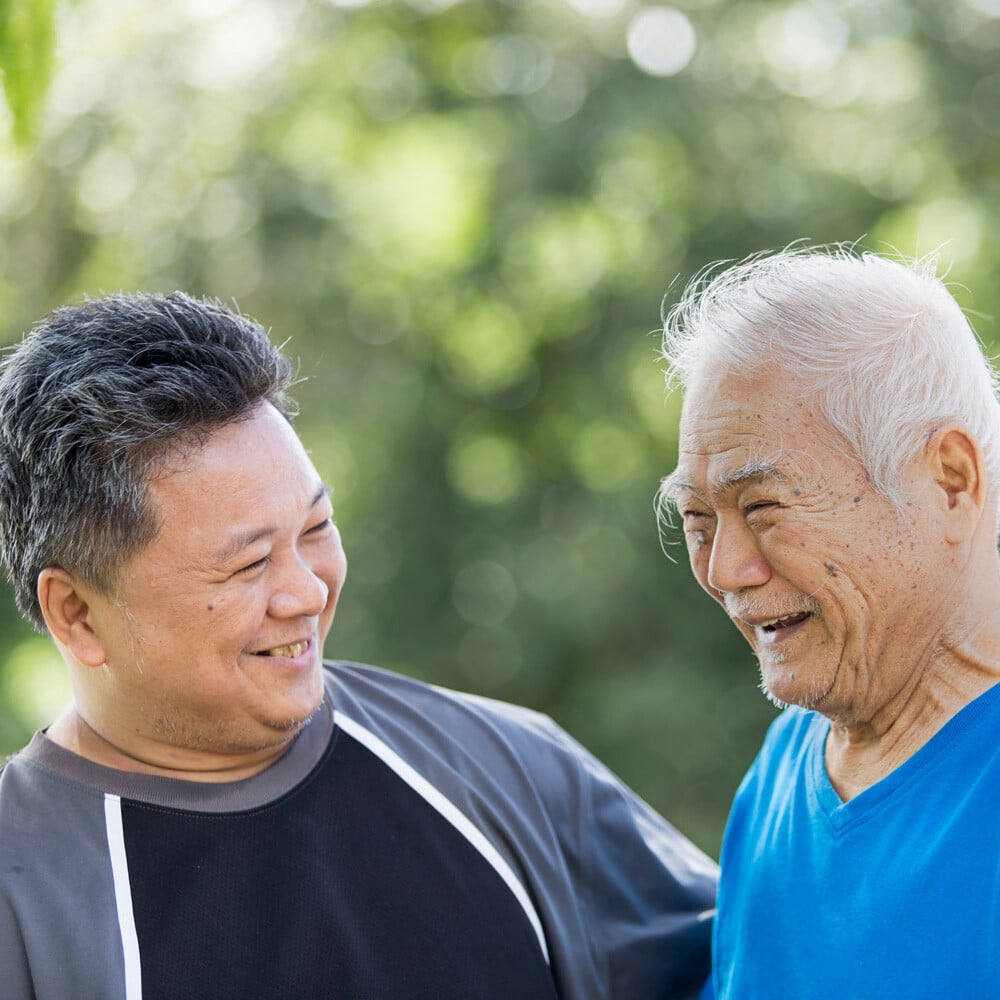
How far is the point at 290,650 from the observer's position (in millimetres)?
1860

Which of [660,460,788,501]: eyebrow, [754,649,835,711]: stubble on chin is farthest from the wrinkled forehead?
[754,649,835,711]: stubble on chin

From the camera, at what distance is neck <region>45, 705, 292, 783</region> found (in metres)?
1.86

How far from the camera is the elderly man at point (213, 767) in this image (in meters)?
1.72

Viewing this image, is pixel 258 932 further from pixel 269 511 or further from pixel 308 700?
pixel 269 511

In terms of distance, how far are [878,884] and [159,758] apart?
3.52 ft

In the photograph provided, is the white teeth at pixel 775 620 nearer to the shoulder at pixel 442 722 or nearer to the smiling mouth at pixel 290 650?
the shoulder at pixel 442 722

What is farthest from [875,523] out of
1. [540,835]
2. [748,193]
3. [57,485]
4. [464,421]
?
[464,421]

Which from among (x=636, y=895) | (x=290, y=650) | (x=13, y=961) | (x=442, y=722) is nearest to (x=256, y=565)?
(x=290, y=650)

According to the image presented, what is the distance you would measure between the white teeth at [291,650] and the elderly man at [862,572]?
639 mm

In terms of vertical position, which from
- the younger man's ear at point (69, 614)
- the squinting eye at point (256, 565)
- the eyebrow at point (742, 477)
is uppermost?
the eyebrow at point (742, 477)

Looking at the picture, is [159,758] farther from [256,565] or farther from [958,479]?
[958,479]

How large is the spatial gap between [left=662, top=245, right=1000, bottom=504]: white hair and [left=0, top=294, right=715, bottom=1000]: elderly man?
0.71m

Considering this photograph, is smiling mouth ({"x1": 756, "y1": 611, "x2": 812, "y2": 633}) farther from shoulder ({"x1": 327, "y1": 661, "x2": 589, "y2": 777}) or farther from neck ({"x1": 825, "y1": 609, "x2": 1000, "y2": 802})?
shoulder ({"x1": 327, "y1": 661, "x2": 589, "y2": 777})

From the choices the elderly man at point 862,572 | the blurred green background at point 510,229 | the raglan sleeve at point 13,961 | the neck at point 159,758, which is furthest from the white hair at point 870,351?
the blurred green background at point 510,229
